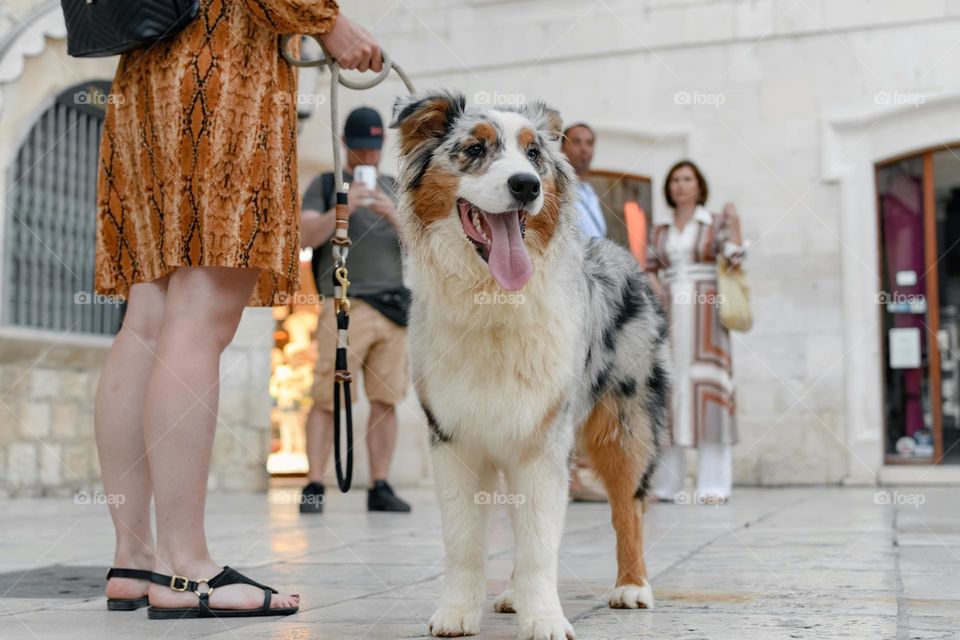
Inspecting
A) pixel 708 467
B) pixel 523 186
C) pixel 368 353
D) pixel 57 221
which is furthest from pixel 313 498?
pixel 523 186

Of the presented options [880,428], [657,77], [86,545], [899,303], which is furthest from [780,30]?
[86,545]

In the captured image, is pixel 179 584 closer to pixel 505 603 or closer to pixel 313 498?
pixel 505 603

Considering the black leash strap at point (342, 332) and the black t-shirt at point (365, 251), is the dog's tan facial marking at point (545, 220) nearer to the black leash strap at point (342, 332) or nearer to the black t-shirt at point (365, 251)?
the black leash strap at point (342, 332)

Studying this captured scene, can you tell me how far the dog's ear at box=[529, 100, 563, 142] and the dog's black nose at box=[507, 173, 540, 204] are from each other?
13.2 inches

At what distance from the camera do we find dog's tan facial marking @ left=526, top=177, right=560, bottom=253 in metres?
Answer: 3.12

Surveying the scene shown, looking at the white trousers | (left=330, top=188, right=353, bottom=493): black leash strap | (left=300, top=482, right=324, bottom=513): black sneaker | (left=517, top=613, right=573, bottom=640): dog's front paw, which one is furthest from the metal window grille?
(left=517, top=613, right=573, bottom=640): dog's front paw

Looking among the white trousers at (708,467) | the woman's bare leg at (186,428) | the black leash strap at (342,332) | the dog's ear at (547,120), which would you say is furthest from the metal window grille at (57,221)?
the dog's ear at (547,120)

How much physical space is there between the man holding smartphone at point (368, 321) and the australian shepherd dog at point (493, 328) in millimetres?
3971

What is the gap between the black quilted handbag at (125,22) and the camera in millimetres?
3141

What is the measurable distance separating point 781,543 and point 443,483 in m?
2.45

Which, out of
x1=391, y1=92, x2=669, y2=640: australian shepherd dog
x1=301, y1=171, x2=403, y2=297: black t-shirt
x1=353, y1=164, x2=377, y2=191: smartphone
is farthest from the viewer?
x1=301, y1=171, x2=403, y2=297: black t-shirt

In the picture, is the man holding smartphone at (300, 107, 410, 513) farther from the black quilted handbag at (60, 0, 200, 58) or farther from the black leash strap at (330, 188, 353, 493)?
the black quilted handbag at (60, 0, 200, 58)

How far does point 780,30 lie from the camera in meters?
11.0

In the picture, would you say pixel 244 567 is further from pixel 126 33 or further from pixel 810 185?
pixel 810 185
